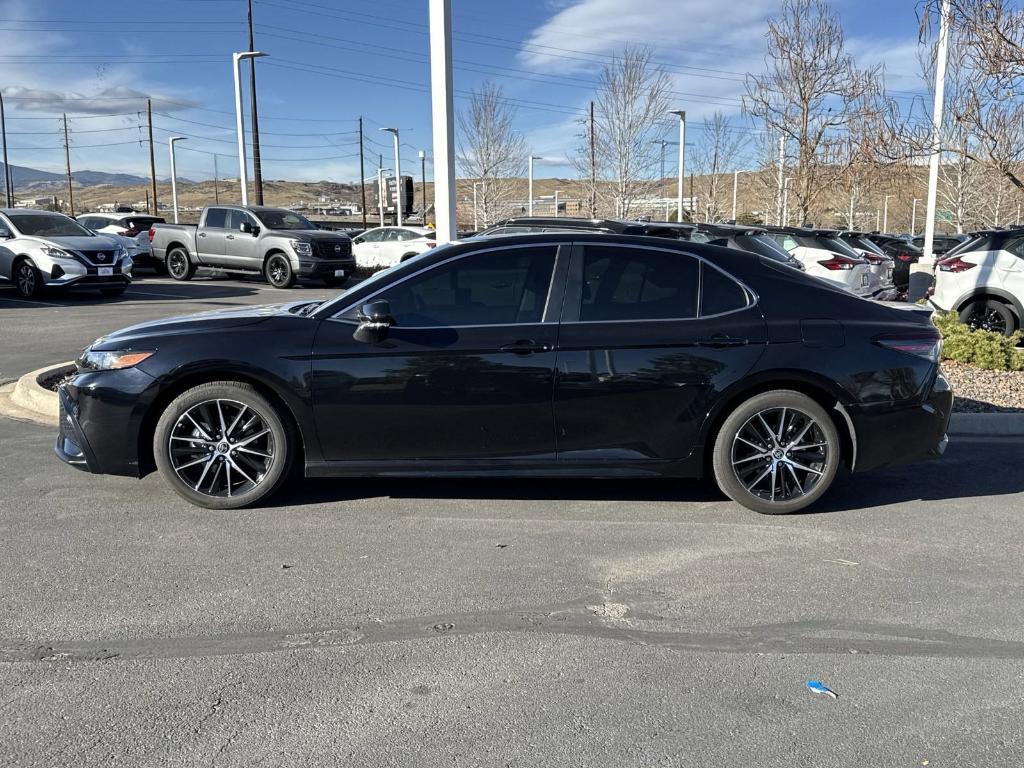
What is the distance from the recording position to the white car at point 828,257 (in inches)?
623

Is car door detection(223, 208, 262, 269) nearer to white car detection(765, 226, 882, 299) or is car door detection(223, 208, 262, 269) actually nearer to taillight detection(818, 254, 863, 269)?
white car detection(765, 226, 882, 299)

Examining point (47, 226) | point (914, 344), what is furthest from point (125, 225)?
point (914, 344)

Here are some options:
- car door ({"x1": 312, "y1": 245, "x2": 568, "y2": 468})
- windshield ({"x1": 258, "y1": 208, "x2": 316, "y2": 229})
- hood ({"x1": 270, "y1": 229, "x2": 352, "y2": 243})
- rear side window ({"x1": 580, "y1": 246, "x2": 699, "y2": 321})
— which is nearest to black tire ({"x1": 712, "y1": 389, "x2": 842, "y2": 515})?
rear side window ({"x1": 580, "y1": 246, "x2": 699, "y2": 321})

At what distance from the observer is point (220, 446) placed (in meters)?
4.96

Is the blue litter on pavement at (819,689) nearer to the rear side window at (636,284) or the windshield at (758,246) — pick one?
the rear side window at (636,284)

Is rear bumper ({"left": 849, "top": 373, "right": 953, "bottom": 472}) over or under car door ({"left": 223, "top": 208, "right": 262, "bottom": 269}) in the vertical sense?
under

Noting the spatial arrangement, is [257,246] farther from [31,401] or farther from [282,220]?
[31,401]

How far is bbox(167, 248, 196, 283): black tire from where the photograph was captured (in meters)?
21.9

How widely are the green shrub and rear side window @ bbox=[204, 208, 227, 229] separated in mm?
17194

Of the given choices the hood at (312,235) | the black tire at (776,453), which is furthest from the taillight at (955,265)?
the hood at (312,235)

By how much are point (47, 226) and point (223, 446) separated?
577 inches

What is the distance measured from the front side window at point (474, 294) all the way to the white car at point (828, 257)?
11.7m

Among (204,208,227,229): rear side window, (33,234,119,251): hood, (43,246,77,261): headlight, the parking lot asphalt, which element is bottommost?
the parking lot asphalt

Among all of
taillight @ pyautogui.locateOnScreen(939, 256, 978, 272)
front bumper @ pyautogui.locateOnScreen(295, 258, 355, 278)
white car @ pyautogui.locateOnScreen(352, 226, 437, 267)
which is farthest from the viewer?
white car @ pyautogui.locateOnScreen(352, 226, 437, 267)
